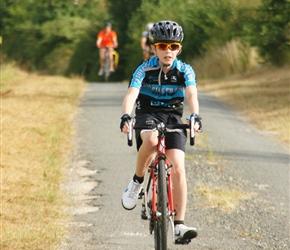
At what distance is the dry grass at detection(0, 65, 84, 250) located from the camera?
808cm

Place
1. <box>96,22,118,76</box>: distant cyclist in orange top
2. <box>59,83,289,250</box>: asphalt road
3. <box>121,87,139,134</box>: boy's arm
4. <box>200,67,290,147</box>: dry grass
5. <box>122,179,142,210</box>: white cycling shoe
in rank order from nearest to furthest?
1. <box>121,87,139,134</box>: boy's arm
2. <box>122,179,142,210</box>: white cycling shoe
3. <box>59,83,289,250</box>: asphalt road
4. <box>200,67,290,147</box>: dry grass
5. <box>96,22,118,76</box>: distant cyclist in orange top

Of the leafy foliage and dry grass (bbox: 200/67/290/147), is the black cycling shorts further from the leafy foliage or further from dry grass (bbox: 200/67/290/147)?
the leafy foliage

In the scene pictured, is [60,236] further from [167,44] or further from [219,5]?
[219,5]

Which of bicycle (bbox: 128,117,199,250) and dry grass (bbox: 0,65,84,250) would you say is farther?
dry grass (bbox: 0,65,84,250)

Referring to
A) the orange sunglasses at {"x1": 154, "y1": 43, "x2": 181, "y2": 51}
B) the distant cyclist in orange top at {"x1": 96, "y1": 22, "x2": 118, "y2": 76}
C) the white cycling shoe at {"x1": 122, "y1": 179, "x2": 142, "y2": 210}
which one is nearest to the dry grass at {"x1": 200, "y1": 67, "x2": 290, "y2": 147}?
the distant cyclist in orange top at {"x1": 96, "y1": 22, "x2": 118, "y2": 76}

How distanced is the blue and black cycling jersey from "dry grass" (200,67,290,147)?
7.07m

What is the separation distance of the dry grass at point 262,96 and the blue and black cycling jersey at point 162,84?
7.07 metres

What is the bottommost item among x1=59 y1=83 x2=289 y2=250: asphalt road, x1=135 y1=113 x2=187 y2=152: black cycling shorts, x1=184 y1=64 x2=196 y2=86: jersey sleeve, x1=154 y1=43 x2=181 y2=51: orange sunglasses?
x1=59 y1=83 x2=289 y2=250: asphalt road

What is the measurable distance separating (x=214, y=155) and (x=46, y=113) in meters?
4.56

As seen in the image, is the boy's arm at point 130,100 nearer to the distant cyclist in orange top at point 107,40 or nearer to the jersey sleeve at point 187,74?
the jersey sleeve at point 187,74

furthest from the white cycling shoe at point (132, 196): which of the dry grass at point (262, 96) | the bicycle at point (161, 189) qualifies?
the dry grass at point (262, 96)

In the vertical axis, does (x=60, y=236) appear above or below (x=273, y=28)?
below

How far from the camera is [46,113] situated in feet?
51.9

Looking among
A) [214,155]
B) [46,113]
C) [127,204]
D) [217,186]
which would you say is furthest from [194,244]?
[46,113]
